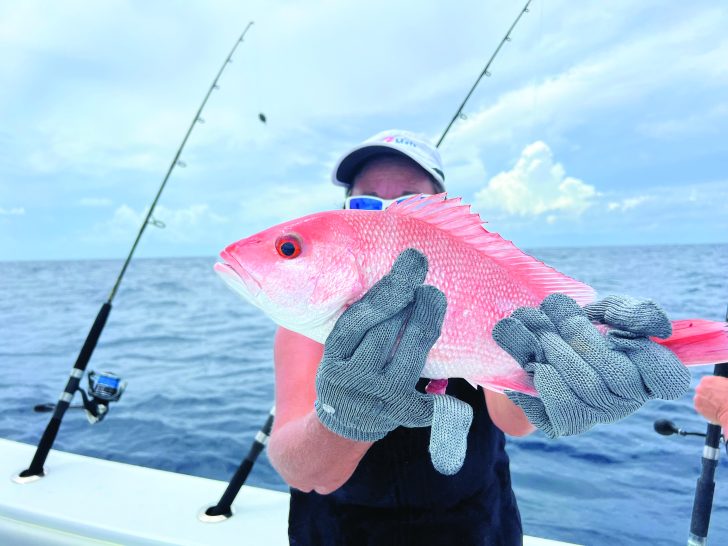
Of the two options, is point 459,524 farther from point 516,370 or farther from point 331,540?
point 516,370

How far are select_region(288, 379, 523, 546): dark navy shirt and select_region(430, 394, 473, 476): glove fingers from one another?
0.46m

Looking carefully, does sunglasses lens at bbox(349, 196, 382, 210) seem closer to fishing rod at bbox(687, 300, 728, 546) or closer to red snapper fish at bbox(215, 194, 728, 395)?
red snapper fish at bbox(215, 194, 728, 395)

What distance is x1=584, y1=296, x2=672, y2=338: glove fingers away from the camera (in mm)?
1174

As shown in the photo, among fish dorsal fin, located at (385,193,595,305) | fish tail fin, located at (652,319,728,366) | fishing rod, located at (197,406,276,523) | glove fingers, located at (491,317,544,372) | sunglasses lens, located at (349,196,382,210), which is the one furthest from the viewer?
fishing rod, located at (197,406,276,523)

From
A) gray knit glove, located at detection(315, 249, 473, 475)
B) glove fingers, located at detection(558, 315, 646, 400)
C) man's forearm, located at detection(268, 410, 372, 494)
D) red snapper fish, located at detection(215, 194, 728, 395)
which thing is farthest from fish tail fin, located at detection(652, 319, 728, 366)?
man's forearm, located at detection(268, 410, 372, 494)

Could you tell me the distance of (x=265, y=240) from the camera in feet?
4.27

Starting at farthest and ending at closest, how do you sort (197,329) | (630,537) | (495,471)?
(197,329) < (630,537) < (495,471)

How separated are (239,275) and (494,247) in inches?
28.7

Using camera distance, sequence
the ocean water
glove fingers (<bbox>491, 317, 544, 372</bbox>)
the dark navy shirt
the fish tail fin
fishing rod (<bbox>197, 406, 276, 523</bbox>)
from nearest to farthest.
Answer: the fish tail fin → glove fingers (<bbox>491, 317, 544, 372</bbox>) → the dark navy shirt → fishing rod (<bbox>197, 406, 276, 523</bbox>) → the ocean water

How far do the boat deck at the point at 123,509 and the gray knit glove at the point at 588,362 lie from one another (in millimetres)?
1413

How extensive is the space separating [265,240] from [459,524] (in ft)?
3.68

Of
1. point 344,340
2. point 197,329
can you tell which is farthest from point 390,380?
point 197,329

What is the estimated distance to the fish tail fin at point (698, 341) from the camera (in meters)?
1.11

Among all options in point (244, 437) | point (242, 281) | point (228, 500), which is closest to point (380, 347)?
point (242, 281)
